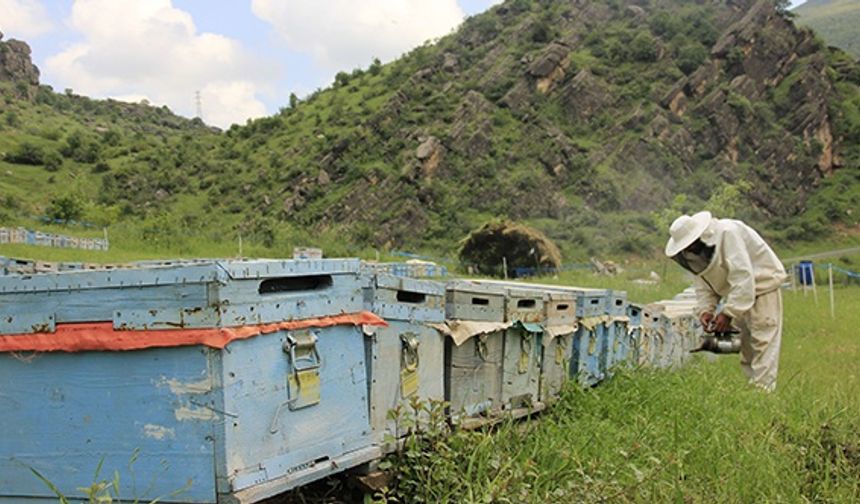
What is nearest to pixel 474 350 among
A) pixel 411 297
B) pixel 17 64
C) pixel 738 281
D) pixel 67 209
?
pixel 411 297

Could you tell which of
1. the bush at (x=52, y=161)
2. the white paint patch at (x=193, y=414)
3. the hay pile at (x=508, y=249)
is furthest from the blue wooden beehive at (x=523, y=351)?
the bush at (x=52, y=161)

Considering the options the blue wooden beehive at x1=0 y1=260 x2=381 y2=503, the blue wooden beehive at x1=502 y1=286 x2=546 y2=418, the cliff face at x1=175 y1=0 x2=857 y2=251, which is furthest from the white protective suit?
the cliff face at x1=175 y1=0 x2=857 y2=251

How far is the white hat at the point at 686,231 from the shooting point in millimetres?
6223

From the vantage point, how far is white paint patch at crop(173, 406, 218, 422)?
2.50 meters

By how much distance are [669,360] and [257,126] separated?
5571 centimetres

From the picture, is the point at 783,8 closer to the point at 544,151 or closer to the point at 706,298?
the point at 544,151

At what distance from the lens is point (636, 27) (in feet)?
211

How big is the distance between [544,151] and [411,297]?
1907 inches

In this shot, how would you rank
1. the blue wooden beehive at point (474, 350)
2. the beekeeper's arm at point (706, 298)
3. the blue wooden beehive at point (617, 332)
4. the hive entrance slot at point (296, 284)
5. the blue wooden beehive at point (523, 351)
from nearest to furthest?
the hive entrance slot at point (296, 284), the blue wooden beehive at point (474, 350), the blue wooden beehive at point (523, 351), the blue wooden beehive at point (617, 332), the beekeeper's arm at point (706, 298)

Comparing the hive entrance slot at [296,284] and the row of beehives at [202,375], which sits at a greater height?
the hive entrance slot at [296,284]

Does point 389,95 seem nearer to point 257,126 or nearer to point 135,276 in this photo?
point 257,126

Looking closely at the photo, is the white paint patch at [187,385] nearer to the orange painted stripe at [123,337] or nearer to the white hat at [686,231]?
the orange painted stripe at [123,337]

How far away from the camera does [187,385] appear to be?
253cm

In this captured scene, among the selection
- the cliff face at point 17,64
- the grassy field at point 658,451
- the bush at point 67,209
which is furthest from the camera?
the cliff face at point 17,64
